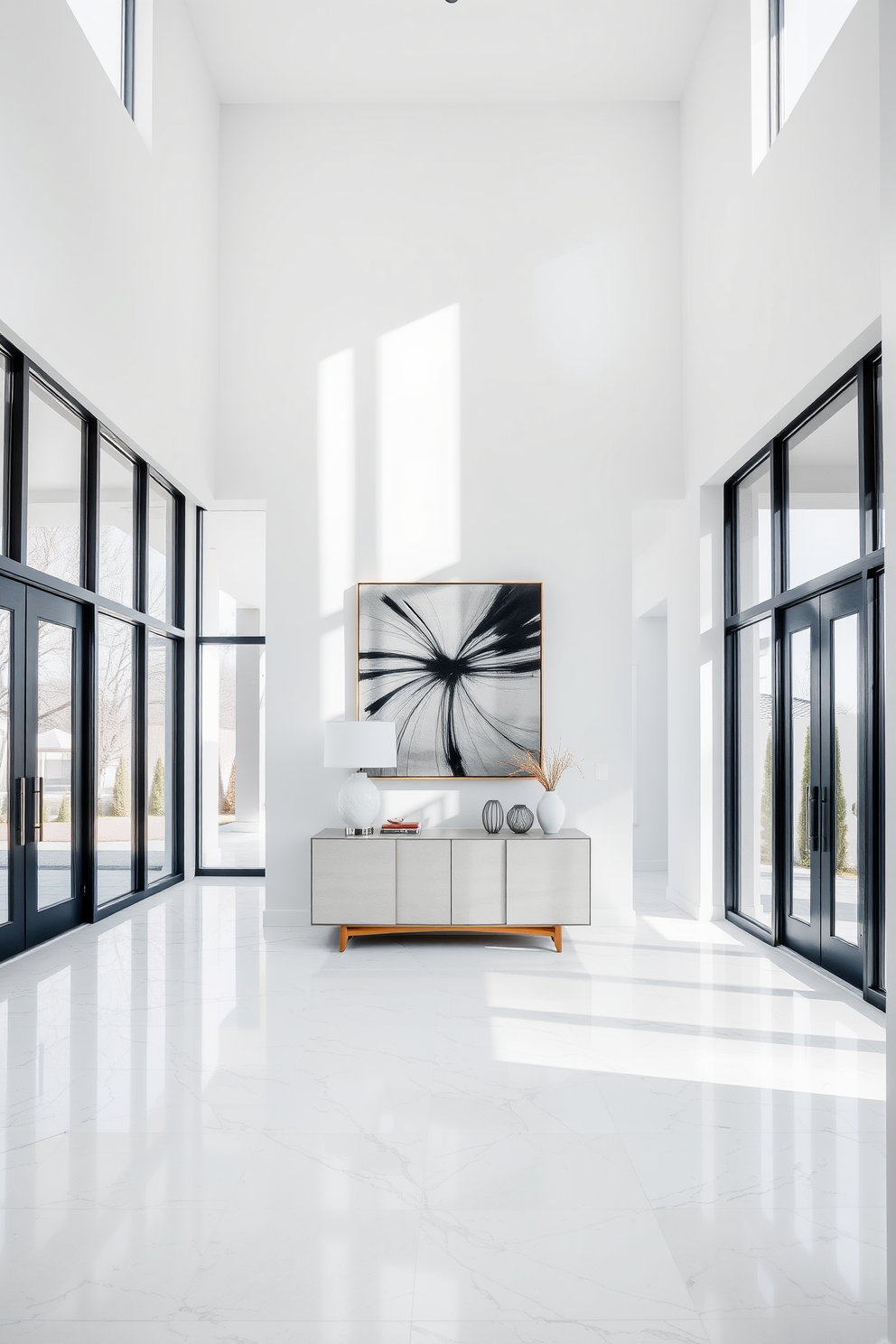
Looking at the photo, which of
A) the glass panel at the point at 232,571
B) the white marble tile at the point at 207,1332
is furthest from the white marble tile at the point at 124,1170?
the glass panel at the point at 232,571

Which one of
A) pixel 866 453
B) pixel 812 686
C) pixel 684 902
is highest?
pixel 866 453

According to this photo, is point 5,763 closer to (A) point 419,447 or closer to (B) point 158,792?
(B) point 158,792

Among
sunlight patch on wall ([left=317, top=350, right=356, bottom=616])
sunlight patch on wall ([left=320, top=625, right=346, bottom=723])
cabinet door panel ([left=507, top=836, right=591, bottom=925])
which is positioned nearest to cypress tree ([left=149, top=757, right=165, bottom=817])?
sunlight patch on wall ([left=320, top=625, right=346, bottom=723])

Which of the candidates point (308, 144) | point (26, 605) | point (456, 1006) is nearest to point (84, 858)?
point (26, 605)

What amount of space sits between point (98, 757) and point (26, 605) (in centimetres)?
140

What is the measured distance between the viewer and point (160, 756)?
7434 mm

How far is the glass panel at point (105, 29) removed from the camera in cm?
541

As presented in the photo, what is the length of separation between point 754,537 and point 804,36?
2767 mm

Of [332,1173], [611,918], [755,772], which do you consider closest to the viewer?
[332,1173]

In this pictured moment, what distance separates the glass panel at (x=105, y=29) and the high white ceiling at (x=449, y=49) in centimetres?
88

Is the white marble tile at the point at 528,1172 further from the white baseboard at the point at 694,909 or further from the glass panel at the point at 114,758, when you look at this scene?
the glass panel at the point at 114,758

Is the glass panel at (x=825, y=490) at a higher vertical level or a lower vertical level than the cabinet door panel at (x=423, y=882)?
higher

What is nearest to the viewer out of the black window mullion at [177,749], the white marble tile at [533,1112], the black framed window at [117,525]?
the white marble tile at [533,1112]

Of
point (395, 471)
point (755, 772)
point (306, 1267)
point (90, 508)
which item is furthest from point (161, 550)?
point (306, 1267)
